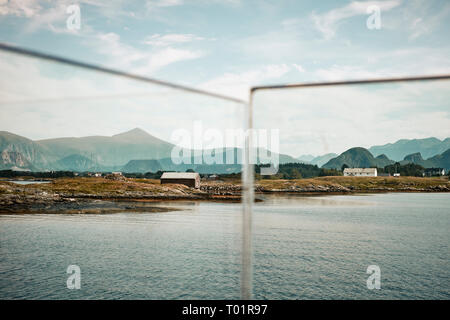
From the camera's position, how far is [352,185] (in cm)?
2431

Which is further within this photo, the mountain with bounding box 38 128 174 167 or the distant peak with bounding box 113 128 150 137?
the mountain with bounding box 38 128 174 167

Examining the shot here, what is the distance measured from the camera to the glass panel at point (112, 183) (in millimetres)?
1772

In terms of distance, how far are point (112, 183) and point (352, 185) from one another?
1840cm

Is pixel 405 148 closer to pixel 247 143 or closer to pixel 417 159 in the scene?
pixel 417 159

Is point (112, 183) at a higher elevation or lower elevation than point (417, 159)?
lower

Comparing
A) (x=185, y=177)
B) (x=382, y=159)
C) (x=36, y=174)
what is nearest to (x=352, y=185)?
(x=382, y=159)

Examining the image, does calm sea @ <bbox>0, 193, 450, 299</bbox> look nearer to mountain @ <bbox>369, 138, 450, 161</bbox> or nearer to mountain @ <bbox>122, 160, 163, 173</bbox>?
mountain @ <bbox>122, 160, 163, 173</bbox>

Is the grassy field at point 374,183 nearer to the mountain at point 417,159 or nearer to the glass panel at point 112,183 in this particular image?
the mountain at point 417,159

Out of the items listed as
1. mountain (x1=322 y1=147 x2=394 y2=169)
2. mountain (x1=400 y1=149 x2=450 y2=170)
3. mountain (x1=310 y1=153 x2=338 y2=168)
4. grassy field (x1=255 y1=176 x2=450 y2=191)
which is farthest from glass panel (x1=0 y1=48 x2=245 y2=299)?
mountain (x1=400 y1=149 x2=450 y2=170)

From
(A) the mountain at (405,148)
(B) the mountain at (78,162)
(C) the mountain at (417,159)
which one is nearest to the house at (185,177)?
(B) the mountain at (78,162)

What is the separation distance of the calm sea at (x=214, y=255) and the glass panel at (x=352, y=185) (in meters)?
0.07

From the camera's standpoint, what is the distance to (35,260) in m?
11.6

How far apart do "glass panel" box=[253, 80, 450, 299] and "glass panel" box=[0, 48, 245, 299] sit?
0.49 metres

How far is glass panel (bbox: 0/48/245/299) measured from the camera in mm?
1772
